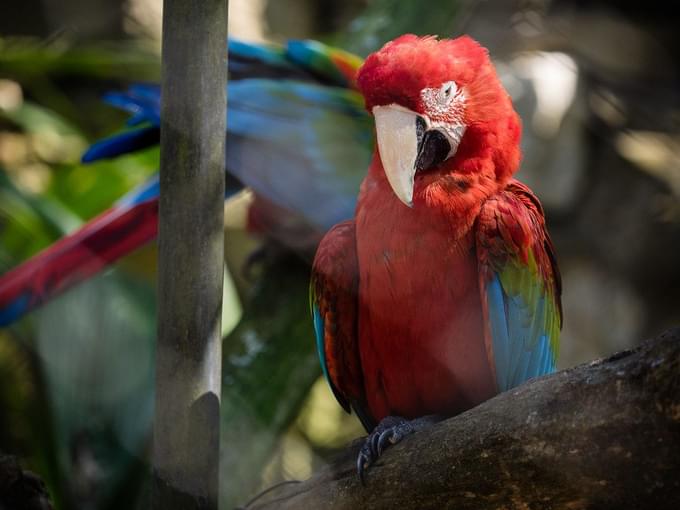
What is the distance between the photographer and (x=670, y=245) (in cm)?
302

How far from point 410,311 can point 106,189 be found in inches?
55.7

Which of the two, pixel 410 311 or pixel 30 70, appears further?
pixel 30 70

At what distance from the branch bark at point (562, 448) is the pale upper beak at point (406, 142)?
265 millimetres

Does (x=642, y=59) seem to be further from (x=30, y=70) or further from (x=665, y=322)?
(x=30, y=70)

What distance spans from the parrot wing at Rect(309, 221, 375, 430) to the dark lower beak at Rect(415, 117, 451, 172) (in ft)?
0.52

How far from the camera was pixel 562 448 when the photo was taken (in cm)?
77

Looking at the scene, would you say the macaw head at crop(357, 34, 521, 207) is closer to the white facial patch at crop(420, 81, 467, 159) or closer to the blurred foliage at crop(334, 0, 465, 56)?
the white facial patch at crop(420, 81, 467, 159)

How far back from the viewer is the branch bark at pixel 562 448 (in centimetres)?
71

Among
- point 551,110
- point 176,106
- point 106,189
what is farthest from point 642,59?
point 176,106

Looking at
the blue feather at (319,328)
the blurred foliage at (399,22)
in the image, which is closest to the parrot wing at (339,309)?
the blue feather at (319,328)

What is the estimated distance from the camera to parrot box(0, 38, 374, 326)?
1.74 m

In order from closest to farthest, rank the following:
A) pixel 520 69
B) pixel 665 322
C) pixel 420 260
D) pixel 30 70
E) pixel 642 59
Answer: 1. pixel 420 260
2. pixel 30 70
3. pixel 520 69
4. pixel 665 322
5. pixel 642 59

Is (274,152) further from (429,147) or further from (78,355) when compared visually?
(429,147)

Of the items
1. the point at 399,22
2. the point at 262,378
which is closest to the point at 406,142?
the point at 262,378
